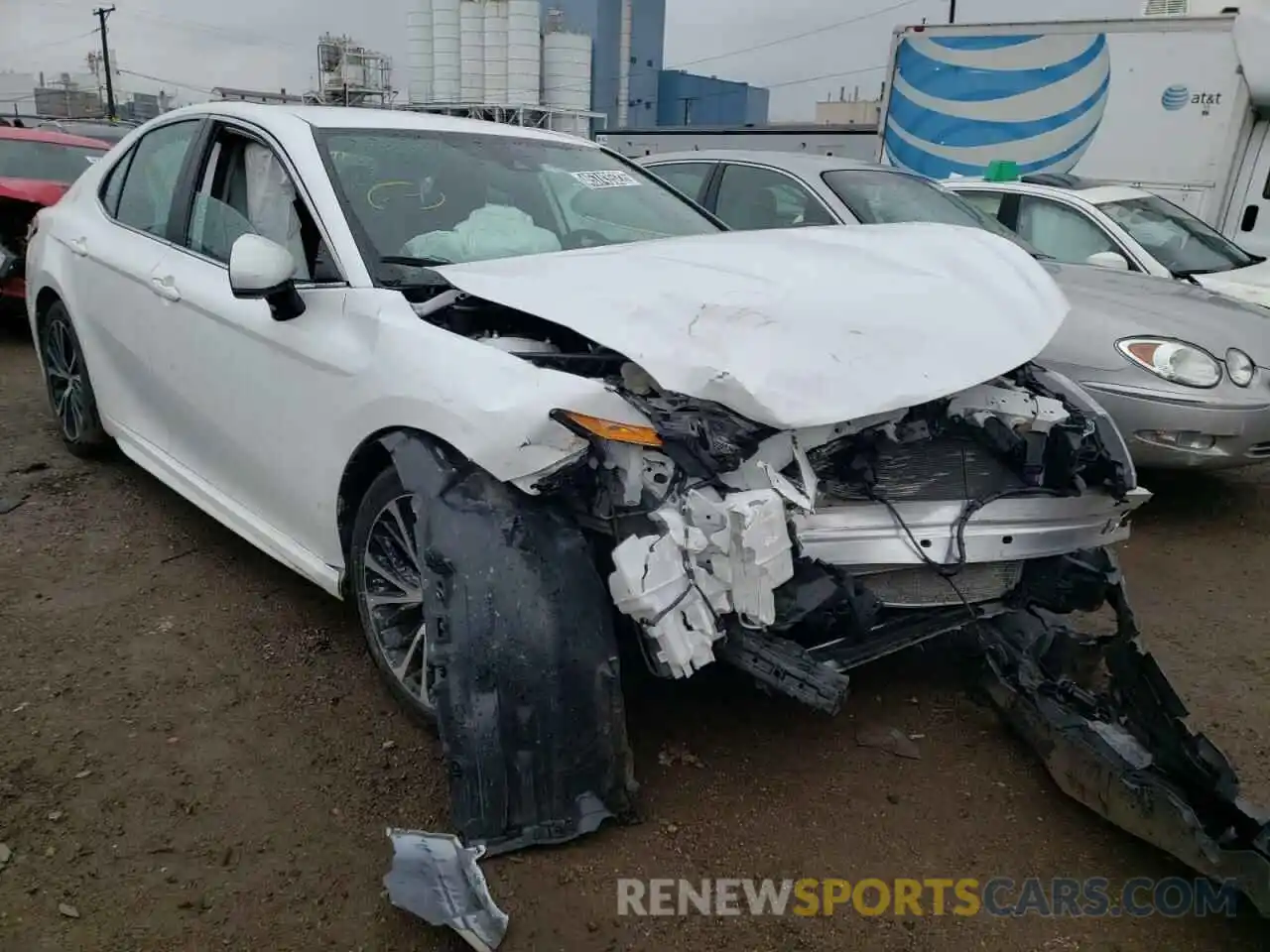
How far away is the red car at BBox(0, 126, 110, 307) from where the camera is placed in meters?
7.17

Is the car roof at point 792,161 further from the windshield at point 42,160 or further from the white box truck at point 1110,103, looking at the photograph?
the windshield at point 42,160

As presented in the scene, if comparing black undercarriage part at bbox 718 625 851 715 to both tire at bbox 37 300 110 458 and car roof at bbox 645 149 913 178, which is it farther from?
car roof at bbox 645 149 913 178

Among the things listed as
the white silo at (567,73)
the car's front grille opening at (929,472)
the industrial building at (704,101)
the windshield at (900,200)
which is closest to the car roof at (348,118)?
the car's front grille opening at (929,472)

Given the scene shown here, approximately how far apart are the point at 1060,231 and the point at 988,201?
553 millimetres

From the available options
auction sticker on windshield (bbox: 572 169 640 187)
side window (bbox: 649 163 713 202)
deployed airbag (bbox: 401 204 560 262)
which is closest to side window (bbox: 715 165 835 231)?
side window (bbox: 649 163 713 202)

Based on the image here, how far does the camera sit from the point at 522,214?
3.24 m

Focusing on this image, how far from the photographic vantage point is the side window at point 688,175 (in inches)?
236

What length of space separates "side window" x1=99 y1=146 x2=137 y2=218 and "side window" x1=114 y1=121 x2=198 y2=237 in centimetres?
Answer: 3

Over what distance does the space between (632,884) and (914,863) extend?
689mm

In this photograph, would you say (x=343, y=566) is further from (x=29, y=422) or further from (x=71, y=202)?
(x=29, y=422)

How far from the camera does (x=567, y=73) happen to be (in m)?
34.2

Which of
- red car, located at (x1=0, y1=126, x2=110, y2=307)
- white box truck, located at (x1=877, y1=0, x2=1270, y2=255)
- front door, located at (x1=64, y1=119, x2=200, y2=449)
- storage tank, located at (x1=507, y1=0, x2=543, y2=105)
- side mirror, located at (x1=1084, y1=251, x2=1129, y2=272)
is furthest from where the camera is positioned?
storage tank, located at (x1=507, y1=0, x2=543, y2=105)

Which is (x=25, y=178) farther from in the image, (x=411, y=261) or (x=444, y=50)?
(x=444, y=50)

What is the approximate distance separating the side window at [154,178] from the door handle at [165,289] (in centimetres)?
24
